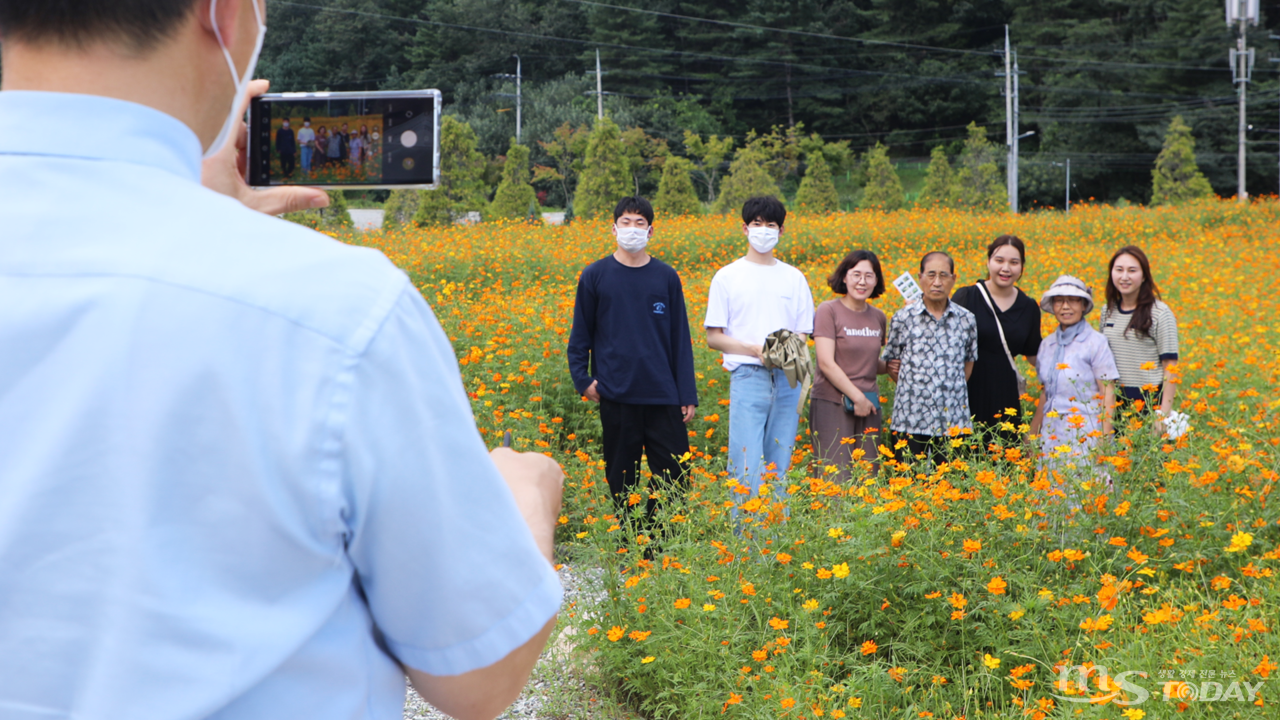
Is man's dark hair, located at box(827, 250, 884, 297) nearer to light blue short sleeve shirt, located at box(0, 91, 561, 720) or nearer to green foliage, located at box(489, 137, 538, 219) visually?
light blue short sleeve shirt, located at box(0, 91, 561, 720)

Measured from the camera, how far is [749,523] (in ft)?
10.7

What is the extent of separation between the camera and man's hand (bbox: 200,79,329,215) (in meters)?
1.12

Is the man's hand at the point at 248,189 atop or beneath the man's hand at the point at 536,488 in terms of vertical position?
atop

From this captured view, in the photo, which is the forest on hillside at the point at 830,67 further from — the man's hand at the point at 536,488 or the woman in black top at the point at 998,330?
the man's hand at the point at 536,488

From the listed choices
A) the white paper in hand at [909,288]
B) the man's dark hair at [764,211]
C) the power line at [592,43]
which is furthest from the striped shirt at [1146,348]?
the power line at [592,43]

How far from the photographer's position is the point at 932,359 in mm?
4961

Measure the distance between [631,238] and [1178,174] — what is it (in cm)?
3112

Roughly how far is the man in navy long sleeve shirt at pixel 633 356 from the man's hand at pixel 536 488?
143 inches

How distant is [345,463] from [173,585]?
137mm

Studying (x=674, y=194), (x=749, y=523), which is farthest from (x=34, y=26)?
(x=674, y=194)

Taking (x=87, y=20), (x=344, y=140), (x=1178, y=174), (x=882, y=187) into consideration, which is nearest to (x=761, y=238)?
(x=344, y=140)

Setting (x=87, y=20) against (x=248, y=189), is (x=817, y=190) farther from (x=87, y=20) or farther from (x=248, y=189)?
(x=87, y=20)

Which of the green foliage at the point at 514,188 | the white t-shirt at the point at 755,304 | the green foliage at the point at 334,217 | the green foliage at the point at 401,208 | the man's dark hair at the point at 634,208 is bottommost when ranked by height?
the white t-shirt at the point at 755,304

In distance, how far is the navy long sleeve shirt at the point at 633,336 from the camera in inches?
182
